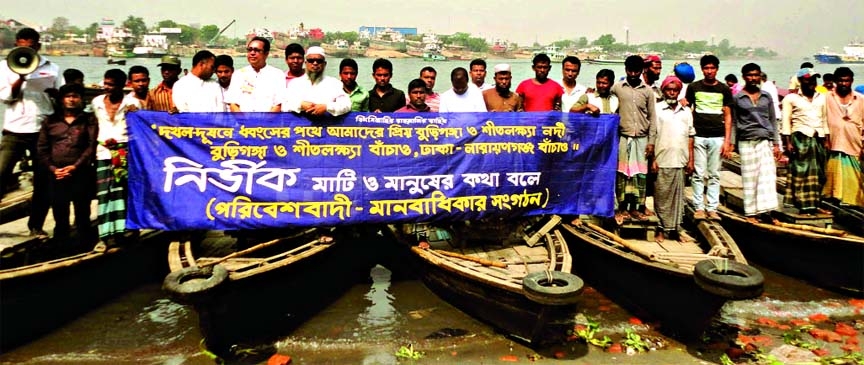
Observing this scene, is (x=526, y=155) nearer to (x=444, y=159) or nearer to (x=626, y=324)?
(x=444, y=159)

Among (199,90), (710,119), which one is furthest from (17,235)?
(710,119)

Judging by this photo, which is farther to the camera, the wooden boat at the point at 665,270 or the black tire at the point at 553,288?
the wooden boat at the point at 665,270

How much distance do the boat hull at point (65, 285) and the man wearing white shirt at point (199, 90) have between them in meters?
1.65

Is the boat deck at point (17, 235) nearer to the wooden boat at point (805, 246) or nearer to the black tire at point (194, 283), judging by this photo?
the black tire at point (194, 283)

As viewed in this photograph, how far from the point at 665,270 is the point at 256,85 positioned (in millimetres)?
4864

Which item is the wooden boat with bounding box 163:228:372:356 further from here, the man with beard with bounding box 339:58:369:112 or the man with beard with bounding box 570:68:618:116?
the man with beard with bounding box 570:68:618:116

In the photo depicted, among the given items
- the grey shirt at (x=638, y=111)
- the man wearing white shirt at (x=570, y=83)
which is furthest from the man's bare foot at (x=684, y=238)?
the man wearing white shirt at (x=570, y=83)

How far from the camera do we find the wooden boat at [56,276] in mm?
5020

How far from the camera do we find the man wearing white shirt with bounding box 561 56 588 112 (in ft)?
22.1

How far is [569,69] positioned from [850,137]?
3621 mm

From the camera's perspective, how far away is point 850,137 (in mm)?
6863

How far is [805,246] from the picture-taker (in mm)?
6605

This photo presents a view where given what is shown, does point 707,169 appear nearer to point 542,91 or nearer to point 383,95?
A: point 542,91

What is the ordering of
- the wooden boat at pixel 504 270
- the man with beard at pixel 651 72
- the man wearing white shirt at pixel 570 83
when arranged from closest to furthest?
the wooden boat at pixel 504 270 → the man wearing white shirt at pixel 570 83 → the man with beard at pixel 651 72
